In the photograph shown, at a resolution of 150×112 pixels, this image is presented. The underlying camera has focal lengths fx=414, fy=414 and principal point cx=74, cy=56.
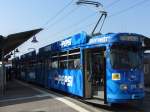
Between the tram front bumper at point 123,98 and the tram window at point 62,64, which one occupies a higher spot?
the tram window at point 62,64

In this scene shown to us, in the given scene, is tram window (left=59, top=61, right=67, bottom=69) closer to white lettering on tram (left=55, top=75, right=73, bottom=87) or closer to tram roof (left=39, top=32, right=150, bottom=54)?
white lettering on tram (left=55, top=75, right=73, bottom=87)

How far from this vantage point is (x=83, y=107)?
1627cm

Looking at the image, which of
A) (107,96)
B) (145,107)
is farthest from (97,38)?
(145,107)

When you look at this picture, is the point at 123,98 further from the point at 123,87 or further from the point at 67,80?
the point at 67,80

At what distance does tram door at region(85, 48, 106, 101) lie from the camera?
54.1 ft

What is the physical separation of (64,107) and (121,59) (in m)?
3.04

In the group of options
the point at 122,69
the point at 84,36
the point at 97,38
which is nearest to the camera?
the point at 122,69

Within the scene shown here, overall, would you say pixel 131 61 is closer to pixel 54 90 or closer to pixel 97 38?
pixel 97 38

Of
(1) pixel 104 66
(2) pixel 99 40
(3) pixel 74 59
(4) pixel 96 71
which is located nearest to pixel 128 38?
(2) pixel 99 40

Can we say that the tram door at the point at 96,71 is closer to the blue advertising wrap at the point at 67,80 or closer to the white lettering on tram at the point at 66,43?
the blue advertising wrap at the point at 67,80

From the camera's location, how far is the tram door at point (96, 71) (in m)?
16.5

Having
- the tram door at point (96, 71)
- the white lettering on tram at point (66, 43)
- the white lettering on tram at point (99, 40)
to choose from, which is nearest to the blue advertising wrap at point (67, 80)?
the tram door at point (96, 71)

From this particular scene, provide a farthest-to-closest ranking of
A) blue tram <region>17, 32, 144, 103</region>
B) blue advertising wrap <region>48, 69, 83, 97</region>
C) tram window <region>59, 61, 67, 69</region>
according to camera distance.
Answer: tram window <region>59, 61, 67, 69</region>
blue advertising wrap <region>48, 69, 83, 97</region>
blue tram <region>17, 32, 144, 103</region>

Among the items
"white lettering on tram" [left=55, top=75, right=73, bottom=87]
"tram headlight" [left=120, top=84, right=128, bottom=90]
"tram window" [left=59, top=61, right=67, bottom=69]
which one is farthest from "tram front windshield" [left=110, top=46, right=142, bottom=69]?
"tram window" [left=59, top=61, right=67, bottom=69]
